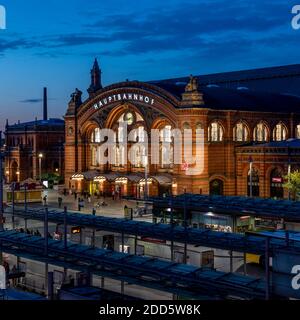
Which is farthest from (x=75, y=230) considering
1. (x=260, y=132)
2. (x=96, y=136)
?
(x=96, y=136)

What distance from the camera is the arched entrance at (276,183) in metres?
67.8

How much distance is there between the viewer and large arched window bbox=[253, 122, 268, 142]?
7877 centimetres

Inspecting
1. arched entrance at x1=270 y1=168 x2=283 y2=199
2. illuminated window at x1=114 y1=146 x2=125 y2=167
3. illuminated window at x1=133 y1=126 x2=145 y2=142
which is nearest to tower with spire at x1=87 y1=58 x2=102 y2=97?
illuminated window at x1=114 y1=146 x2=125 y2=167

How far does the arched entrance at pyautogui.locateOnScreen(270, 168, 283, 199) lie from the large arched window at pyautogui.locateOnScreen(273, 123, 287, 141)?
531 inches

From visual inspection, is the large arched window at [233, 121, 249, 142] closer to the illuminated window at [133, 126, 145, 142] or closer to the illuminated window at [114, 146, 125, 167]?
the illuminated window at [133, 126, 145, 142]

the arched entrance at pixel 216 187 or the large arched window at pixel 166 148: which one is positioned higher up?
the large arched window at pixel 166 148

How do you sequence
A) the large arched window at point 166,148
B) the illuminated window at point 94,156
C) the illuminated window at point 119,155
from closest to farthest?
the large arched window at point 166,148 → the illuminated window at point 119,155 → the illuminated window at point 94,156

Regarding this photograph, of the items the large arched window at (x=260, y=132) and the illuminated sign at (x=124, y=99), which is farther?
the large arched window at (x=260, y=132)

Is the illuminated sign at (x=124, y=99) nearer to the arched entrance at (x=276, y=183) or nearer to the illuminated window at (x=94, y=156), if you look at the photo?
the illuminated window at (x=94, y=156)

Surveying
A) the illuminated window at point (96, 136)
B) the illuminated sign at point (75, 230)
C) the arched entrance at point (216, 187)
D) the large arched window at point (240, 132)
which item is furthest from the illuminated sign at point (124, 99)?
the illuminated sign at point (75, 230)

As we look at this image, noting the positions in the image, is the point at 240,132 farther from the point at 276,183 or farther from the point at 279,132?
the point at 276,183

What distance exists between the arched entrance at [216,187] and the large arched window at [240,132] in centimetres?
561

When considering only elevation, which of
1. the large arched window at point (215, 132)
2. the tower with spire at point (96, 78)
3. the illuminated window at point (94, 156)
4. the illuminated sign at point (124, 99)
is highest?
the tower with spire at point (96, 78)
